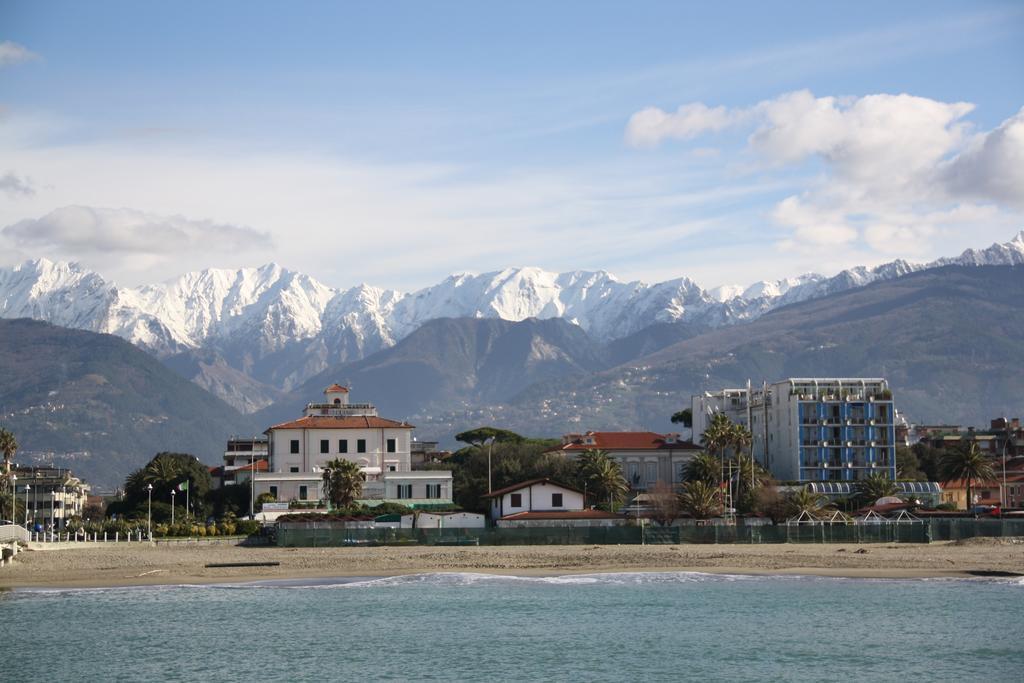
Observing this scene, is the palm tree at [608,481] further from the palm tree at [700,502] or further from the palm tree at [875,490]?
the palm tree at [875,490]

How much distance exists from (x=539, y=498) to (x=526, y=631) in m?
52.1

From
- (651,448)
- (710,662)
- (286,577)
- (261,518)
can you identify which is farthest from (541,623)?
(651,448)

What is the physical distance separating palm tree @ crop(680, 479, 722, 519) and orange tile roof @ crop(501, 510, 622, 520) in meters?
6.03

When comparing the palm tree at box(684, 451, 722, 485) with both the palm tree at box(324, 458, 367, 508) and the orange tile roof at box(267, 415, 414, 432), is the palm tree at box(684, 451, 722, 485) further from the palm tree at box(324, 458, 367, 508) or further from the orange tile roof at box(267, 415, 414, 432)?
the palm tree at box(324, 458, 367, 508)

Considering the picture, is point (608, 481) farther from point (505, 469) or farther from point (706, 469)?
point (505, 469)

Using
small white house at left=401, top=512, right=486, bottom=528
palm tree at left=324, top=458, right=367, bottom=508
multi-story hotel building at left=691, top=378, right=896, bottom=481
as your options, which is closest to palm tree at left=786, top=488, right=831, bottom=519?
small white house at left=401, top=512, right=486, bottom=528

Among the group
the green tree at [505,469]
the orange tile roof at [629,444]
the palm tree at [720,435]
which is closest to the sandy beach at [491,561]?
the palm tree at [720,435]

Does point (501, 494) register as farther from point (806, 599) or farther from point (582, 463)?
point (806, 599)

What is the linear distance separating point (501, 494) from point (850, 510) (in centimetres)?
3405

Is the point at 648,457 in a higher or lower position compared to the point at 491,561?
higher

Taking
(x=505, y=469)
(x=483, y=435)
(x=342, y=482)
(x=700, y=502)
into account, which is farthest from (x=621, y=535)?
(x=483, y=435)

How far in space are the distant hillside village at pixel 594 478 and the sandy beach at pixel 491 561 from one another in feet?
37.0

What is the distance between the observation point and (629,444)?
153m

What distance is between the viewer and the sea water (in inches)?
1991
